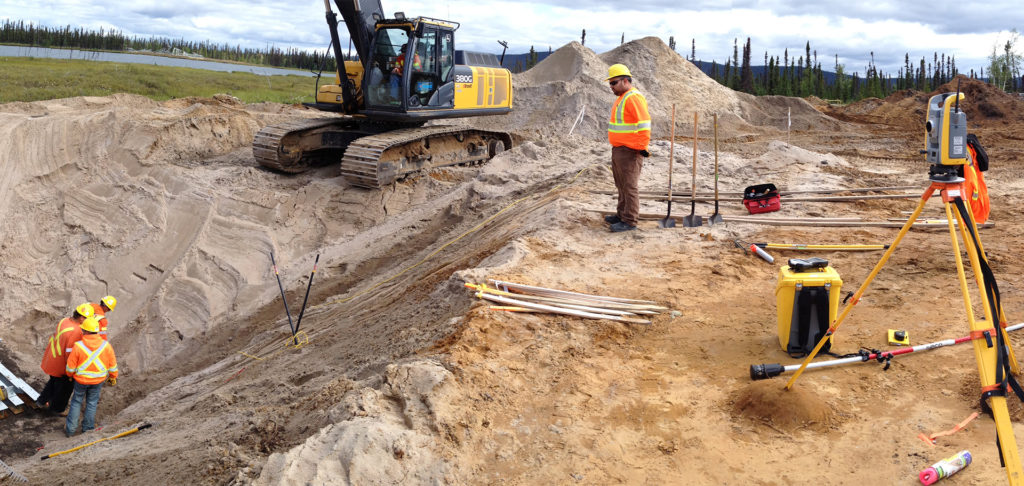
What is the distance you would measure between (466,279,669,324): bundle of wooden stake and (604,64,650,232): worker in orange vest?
8.19 ft

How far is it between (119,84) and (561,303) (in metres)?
23.0

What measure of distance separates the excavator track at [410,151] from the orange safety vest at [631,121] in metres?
4.88

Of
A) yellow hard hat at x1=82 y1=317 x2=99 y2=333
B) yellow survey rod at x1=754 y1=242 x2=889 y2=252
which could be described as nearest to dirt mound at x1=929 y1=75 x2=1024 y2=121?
yellow survey rod at x1=754 y1=242 x2=889 y2=252

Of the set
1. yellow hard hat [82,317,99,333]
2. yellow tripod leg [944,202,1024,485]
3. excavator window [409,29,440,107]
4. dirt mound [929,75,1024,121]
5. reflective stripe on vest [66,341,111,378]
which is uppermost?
dirt mound [929,75,1024,121]

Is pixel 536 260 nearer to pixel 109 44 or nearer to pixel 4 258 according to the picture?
pixel 4 258

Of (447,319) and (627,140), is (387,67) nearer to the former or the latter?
(627,140)

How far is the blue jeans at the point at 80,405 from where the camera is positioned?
774 cm

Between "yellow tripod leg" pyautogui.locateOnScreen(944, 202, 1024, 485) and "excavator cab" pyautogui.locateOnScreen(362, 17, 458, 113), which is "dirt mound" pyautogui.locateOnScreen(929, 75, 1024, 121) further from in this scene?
"yellow tripod leg" pyautogui.locateOnScreen(944, 202, 1024, 485)

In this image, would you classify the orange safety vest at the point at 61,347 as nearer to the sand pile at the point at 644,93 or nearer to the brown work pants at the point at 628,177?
the brown work pants at the point at 628,177

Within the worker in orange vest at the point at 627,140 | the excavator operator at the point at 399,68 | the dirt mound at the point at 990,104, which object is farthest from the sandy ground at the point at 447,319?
the dirt mound at the point at 990,104

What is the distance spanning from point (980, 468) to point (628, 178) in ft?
16.9

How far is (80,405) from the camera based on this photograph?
7805 millimetres

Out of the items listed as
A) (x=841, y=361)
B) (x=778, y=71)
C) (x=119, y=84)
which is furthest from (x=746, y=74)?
(x=841, y=361)

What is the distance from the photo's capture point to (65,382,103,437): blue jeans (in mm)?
7742
